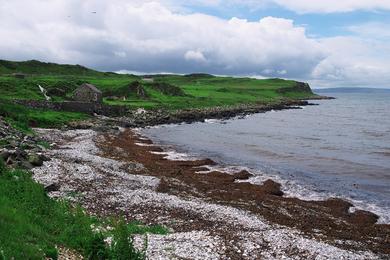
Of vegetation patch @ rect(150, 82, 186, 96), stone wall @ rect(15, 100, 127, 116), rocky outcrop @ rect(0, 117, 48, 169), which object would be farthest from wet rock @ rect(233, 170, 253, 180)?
vegetation patch @ rect(150, 82, 186, 96)

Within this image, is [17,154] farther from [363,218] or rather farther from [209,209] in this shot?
[363,218]

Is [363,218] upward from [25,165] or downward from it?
downward

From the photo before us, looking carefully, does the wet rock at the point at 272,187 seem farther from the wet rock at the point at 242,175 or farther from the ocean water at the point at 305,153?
the wet rock at the point at 242,175

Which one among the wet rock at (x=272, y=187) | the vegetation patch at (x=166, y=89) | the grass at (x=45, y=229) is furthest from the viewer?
the vegetation patch at (x=166, y=89)

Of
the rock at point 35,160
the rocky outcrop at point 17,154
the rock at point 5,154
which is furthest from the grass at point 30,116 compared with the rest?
the rock at point 5,154

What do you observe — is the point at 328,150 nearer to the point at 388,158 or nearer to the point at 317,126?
the point at 388,158

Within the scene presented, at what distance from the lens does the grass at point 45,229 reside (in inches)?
658

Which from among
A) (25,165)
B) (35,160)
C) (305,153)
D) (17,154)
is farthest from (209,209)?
(305,153)

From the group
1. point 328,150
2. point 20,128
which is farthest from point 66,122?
point 328,150

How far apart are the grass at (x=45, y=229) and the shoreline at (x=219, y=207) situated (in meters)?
3.62

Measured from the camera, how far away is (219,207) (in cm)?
3228

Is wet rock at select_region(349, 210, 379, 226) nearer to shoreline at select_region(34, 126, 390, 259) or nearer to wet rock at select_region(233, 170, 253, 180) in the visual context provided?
shoreline at select_region(34, 126, 390, 259)

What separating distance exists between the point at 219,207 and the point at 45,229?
14.9 metres

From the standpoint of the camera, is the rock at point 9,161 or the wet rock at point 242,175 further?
the wet rock at point 242,175
